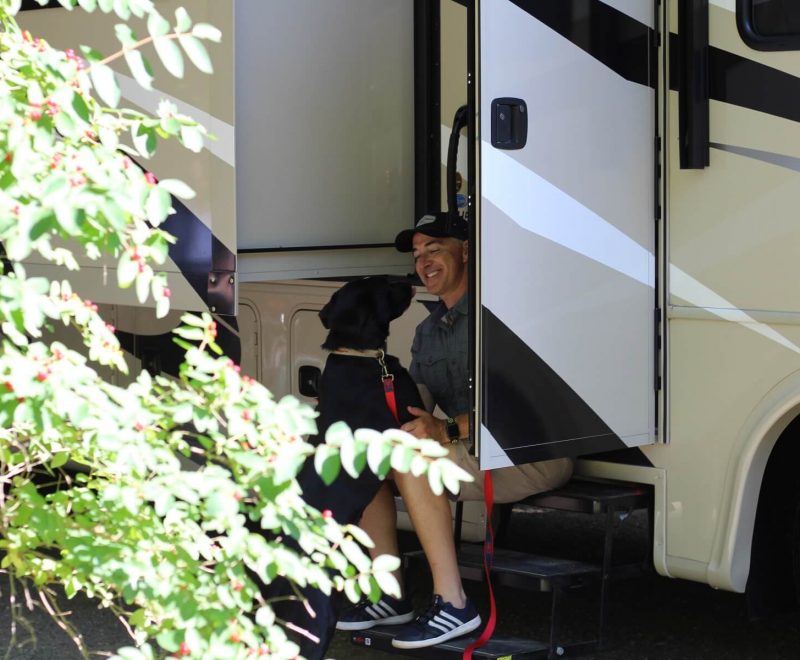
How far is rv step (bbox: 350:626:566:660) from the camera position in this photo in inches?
145

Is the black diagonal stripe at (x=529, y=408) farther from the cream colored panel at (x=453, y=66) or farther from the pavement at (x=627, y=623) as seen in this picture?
the cream colored panel at (x=453, y=66)

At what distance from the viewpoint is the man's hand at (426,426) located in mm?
3918

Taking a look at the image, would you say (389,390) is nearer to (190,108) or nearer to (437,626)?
(437,626)

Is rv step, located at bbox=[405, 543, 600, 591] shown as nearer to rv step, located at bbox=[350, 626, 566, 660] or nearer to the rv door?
rv step, located at bbox=[350, 626, 566, 660]

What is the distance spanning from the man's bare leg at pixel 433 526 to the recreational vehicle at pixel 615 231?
421 millimetres

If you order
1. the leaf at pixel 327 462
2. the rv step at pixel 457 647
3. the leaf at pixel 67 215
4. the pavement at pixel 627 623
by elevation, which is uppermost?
→ the leaf at pixel 67 215

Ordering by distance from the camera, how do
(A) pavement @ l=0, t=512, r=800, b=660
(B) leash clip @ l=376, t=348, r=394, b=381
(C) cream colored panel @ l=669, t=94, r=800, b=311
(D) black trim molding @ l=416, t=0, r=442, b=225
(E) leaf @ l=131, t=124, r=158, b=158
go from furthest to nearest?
(D) black trim molding @ l=416, t=0, r=442, b=225 → (A) pavement @ l=0, t=512, r=800, b=660 → (B) leash clip @ l=376, t=348, r=394, b=381 → (C) cream colored panel @ l=669, t=94, r=800, b=311 → (E) leaf @ l=131, t=124, r=158, b=158

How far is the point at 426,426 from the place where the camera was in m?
3.95

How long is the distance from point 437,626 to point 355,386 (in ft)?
2.53

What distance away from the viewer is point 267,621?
6.60 ft

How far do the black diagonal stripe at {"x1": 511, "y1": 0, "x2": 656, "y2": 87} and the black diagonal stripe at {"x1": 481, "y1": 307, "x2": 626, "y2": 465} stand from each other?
2.79ft

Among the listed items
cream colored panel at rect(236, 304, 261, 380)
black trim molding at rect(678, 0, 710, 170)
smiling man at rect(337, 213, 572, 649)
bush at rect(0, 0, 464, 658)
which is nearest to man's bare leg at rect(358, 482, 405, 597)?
smiling man at rect(337, 213, 572, 649)

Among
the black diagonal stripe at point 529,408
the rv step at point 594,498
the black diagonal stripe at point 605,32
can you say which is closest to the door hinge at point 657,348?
the black diagonal stripe at point 529,408

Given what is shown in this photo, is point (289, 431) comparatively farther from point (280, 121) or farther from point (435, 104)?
point (435, 104)
